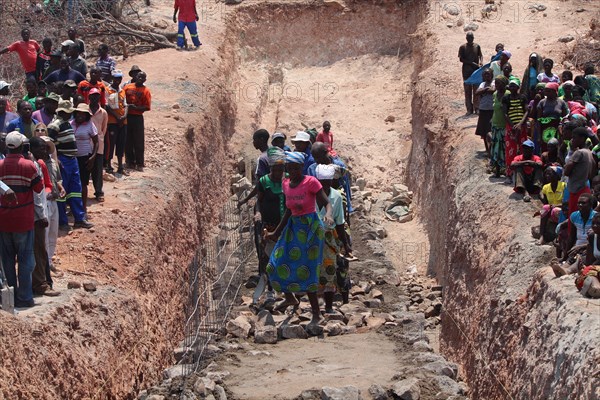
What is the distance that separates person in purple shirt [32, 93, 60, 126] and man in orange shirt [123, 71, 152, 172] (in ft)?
9.97

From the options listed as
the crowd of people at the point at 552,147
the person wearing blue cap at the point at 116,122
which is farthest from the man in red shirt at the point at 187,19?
the person wearing blue cap at the point at 116,122

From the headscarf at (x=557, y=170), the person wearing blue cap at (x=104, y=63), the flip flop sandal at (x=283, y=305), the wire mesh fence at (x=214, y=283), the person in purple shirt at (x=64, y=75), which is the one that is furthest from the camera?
the person wearing blue cap at (x=104, y=63)

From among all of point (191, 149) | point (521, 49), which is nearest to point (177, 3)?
point (191, 149)

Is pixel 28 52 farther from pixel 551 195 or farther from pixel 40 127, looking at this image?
pixel 551 195

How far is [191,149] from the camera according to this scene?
61.3 ft

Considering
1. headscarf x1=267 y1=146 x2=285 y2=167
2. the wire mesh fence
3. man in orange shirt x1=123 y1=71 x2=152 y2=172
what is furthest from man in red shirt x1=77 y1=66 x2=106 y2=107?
headscarf x1=267 y1=146 x2=285 y2=167

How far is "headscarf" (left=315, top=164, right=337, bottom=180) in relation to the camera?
12781mm

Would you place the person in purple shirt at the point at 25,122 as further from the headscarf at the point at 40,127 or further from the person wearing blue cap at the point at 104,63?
the person wearing blue cap at the point at 104,63

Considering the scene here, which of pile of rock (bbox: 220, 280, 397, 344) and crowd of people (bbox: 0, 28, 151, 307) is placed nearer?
crowd of people (bbox: 0, 28, 151, 307)

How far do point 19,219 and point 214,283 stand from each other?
3.73 meters

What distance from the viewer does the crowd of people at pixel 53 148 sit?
1035 centimetres

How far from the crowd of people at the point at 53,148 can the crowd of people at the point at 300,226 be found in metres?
2.00

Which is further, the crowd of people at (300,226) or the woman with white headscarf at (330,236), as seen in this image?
the woman with white headscarf at (330,236)

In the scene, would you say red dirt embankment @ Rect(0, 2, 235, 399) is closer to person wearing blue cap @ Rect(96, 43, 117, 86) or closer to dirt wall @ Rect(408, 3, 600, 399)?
person wearing blue cap @ Rect(96, 43, 117, 86)
